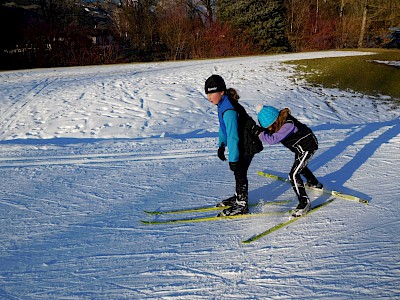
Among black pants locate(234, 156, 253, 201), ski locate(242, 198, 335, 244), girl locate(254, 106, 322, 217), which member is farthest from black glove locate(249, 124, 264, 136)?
ski locate(242, 198, 335, 244)

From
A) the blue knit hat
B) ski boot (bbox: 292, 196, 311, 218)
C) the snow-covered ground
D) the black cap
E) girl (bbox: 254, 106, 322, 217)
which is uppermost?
the black cap

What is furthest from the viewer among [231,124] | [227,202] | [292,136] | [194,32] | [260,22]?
[260,22]

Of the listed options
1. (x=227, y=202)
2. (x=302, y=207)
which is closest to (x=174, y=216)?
(x=227, y=202)

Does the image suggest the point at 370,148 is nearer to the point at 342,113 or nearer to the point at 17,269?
the point at 342,113

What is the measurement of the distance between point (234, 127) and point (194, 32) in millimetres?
23626

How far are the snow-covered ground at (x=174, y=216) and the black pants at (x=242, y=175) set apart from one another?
1.13ft

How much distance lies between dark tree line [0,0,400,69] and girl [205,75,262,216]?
2060 centimetres

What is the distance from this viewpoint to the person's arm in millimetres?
3904

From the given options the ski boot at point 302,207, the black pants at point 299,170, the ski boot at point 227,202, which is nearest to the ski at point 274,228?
the ski boot at point 302,207

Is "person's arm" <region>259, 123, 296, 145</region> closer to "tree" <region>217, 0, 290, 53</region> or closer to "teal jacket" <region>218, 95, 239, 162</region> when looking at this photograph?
"teal jacket" <region>218, 95, 239, 162</region>

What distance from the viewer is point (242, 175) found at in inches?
Answer: 163

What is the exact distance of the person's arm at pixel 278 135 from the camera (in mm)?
3904

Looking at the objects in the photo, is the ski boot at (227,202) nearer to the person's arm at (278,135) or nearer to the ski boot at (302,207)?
the ski boot at (302,207)

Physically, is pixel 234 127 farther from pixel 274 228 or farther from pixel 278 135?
pixel 274 228
